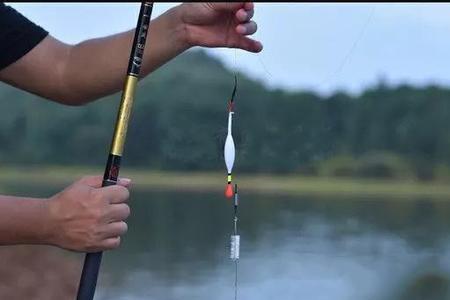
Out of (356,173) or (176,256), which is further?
(176,256)

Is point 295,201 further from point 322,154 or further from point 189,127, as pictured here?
point 189,127

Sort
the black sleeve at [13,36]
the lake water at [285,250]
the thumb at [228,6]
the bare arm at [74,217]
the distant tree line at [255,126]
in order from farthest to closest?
the lake water at [285,250], the distant tree line at [255,126], the black sleeve at [13,36], the thumb at [228,6], the bare arm at [74,217]

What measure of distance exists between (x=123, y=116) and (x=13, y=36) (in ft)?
0.93

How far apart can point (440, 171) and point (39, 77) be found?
4.81 ft

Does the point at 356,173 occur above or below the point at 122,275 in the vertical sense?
above

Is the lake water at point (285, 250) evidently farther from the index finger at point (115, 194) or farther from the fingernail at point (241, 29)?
the index finger at point (115, 194)

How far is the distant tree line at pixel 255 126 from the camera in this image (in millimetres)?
2051

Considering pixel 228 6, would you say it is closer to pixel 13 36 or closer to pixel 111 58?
pixel 111 58

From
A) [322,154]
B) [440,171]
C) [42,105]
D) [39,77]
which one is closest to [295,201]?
[322,154]

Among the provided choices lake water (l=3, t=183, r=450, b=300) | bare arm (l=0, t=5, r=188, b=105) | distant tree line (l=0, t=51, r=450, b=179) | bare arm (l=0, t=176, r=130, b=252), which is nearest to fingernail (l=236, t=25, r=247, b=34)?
bare arm (l=0, t=5, r=188, b=105)

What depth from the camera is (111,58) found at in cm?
120

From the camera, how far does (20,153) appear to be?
7.73ft

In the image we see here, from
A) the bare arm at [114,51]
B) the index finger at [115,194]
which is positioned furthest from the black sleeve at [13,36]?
the index finger at [115,194]

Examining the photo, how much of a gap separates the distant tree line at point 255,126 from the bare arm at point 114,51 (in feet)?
2.38
